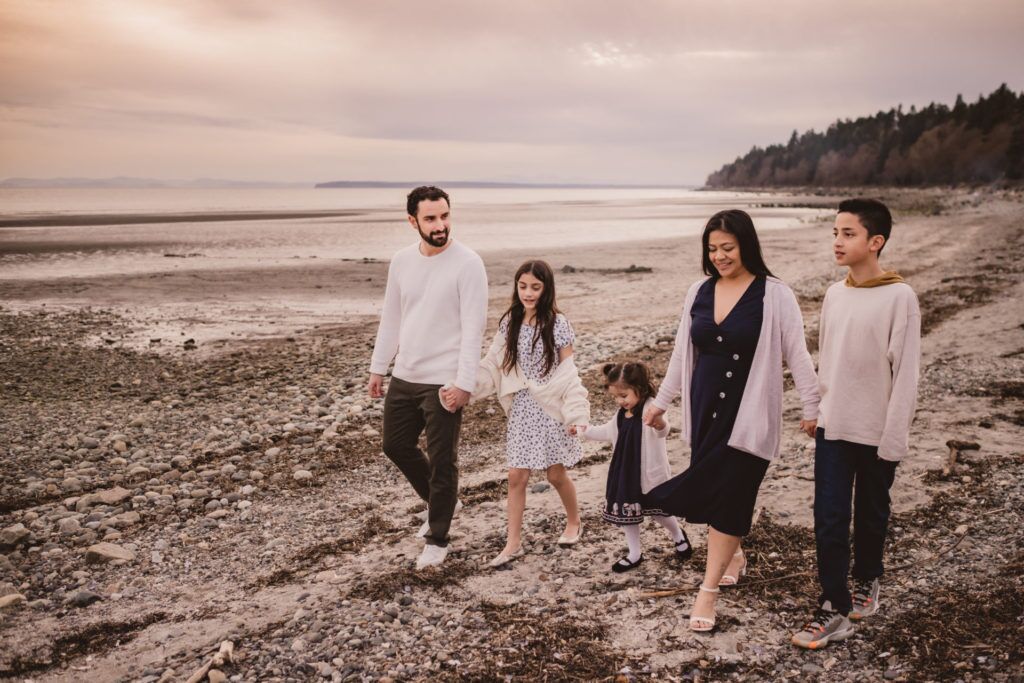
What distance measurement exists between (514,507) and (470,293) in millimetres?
1699

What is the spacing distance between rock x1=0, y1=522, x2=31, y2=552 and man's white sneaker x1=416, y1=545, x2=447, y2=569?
370 cm

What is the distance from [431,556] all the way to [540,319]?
2.02 m

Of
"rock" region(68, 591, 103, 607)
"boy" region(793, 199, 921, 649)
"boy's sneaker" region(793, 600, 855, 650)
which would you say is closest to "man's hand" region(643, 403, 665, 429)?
"boy" region(793, 199, 921, 649)

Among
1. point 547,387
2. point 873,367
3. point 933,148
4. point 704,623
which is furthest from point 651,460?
point 933,148

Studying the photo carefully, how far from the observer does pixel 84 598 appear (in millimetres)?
5145

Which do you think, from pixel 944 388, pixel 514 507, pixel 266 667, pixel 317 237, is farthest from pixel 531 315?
pixel 317 237

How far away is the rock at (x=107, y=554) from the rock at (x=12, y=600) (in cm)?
59

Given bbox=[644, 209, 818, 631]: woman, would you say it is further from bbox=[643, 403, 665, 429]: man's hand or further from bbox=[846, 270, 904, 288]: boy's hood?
bbox=[846, 270, 904, 288]: boy's hood

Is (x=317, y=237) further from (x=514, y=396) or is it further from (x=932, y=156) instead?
(x=932, y=156)

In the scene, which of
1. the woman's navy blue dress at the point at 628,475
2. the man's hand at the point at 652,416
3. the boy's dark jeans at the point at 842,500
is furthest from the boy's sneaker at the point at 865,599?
the man's hand at the point at 652,416

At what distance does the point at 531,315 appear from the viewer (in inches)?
204

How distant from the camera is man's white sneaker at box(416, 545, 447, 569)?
5.27 m

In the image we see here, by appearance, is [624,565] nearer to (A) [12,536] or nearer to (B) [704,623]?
(B) [704,623]

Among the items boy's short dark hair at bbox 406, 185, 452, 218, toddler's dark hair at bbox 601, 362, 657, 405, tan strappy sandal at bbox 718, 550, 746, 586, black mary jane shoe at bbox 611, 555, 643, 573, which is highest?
boy's short dark hair at bbox 406, 185, 452, 218
